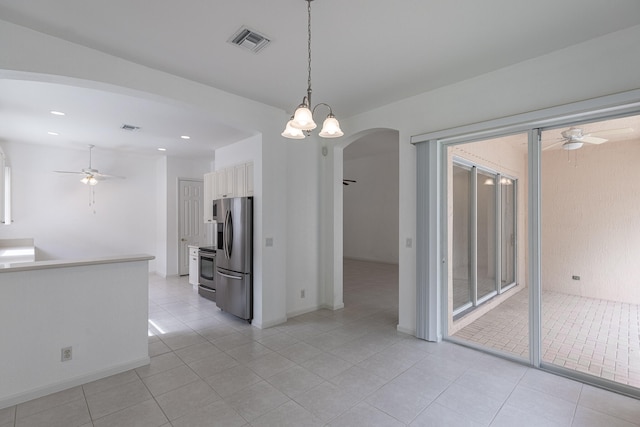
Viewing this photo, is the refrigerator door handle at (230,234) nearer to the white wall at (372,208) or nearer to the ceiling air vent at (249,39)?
the ceiling air vent at (249,39)

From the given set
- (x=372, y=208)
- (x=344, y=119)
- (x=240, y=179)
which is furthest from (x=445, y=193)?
(x=372, y=208)

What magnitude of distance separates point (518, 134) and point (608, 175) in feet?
2.80

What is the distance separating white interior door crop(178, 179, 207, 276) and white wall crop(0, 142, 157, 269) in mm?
706

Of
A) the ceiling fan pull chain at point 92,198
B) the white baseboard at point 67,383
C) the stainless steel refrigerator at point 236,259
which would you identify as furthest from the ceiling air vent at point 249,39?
the ceiling fan pull chain at point 92,198

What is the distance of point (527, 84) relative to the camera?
2.83 metres

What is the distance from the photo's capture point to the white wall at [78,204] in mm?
5672

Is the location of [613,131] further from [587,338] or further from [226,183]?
[226,183]

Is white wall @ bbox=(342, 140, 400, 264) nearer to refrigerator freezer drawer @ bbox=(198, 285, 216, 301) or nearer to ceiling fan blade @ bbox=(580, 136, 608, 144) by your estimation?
refrigerator freezer drawer @ bbox=(198, 285, 216, 301)

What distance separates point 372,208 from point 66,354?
27.6 feet

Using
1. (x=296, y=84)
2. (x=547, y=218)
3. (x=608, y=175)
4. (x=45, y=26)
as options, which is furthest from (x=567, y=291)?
(x=45, y=26)

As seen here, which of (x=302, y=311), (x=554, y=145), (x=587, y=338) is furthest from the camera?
(x=302, y=311)

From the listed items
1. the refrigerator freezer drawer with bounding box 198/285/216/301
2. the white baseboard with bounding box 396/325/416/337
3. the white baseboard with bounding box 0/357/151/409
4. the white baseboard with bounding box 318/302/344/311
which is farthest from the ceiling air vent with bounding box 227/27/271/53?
the refrigerator freezer drawer with bounding box 198/285/216/301

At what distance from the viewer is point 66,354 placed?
8.41 ft

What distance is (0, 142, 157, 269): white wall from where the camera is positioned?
18.6 feet
